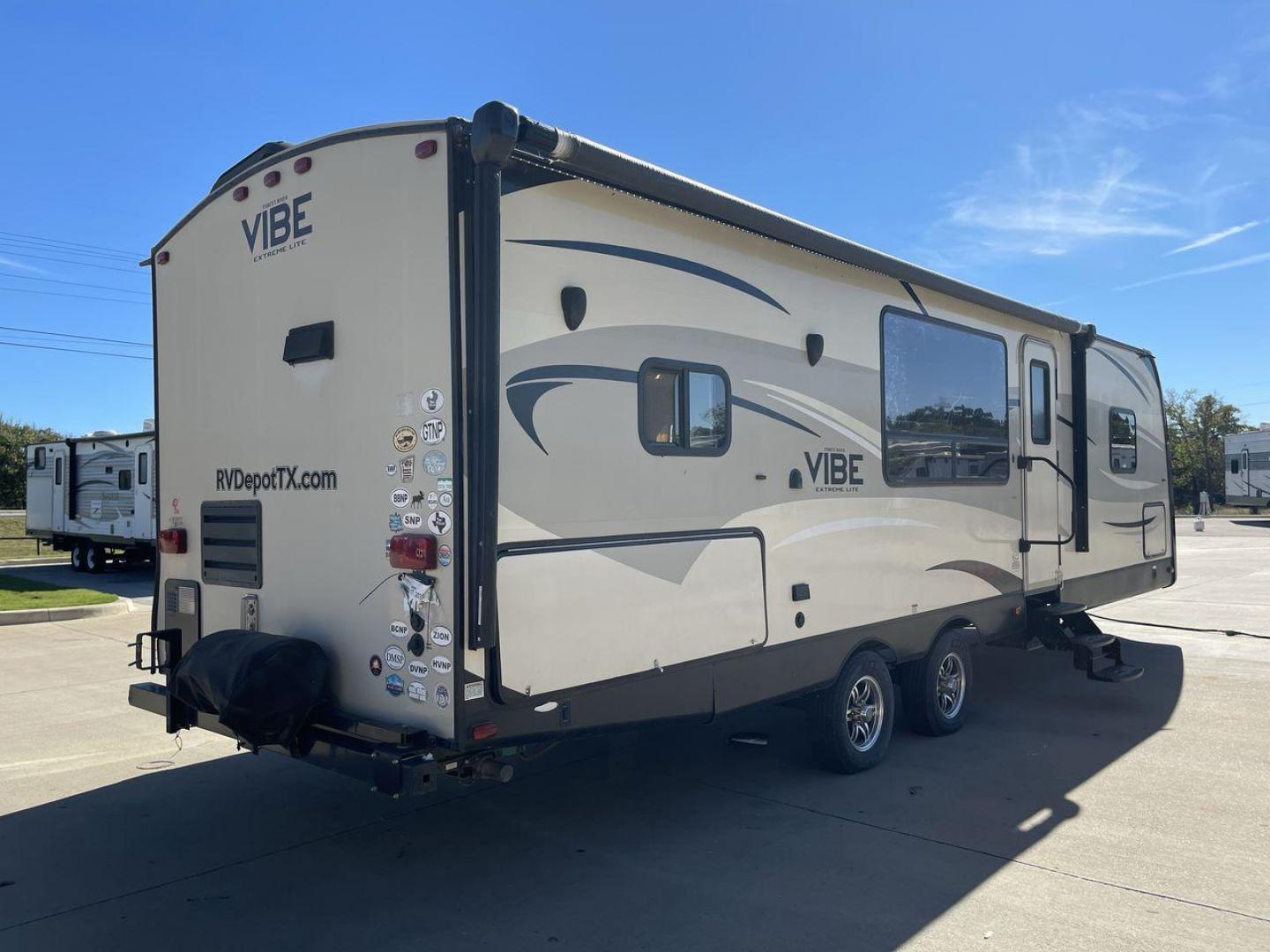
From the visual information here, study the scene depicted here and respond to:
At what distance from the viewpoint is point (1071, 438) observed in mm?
8531

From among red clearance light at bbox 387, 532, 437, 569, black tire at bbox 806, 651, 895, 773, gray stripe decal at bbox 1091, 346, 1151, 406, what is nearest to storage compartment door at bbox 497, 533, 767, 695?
red clearance light at bbox 387, 532, 437, 569

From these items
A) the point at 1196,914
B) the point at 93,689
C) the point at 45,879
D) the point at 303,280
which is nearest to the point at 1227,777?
the point at 1196,914

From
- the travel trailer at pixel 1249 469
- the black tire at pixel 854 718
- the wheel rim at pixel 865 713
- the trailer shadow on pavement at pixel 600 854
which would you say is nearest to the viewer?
the trailer shadow on pavement at pixel 600 854

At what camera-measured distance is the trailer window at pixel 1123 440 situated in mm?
9203

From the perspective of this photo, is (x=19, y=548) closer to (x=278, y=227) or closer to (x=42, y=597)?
(x=42, y=597)

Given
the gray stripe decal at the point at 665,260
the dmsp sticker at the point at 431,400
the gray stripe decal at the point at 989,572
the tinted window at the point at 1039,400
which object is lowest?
the gray stripe decal at the point at 989,572

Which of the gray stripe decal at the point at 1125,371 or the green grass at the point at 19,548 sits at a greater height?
the gray stripe decal at the point at 1125,371

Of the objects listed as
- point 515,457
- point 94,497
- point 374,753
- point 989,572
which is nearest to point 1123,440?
point 989,572

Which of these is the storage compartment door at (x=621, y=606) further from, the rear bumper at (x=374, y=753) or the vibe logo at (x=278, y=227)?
the vibe logo at (x=278, y=227)

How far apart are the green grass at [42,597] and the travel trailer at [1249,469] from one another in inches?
1399

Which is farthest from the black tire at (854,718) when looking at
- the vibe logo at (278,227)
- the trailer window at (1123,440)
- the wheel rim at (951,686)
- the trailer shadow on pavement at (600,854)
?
the trailer window at (1123,440)

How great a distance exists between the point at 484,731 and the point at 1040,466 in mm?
5790

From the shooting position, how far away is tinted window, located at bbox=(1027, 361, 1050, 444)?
8000 millimetres

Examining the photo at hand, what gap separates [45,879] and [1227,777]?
6433 mm
